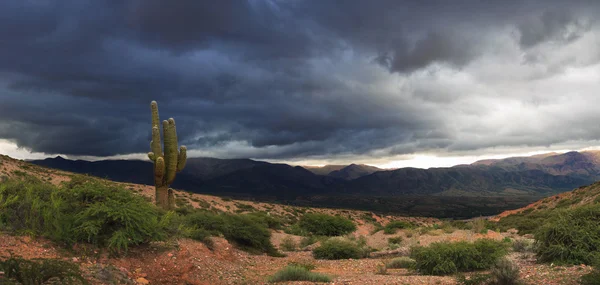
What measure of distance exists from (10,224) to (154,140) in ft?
Answer: 40.6

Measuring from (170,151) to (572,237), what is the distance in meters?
20.6

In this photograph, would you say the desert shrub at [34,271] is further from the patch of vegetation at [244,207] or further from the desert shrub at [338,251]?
the patch of vegetation at [244,207]

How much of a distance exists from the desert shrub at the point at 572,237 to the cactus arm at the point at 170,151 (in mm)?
19396

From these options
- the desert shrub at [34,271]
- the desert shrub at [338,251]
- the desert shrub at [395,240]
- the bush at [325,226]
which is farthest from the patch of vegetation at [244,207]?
the desert shrub at [34,271]

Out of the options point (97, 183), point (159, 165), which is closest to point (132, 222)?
point (97, 183)

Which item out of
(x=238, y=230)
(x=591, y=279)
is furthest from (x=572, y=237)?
(x=238, y=230)

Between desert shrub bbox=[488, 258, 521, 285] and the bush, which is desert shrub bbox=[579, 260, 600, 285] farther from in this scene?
the bush

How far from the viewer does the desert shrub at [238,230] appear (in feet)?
72.6

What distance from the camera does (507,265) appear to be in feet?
37.2

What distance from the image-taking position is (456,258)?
49.6 feet

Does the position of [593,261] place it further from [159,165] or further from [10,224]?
[159,165]

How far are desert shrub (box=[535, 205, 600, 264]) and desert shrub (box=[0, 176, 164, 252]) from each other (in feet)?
45.9

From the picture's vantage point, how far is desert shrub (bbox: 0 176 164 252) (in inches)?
476

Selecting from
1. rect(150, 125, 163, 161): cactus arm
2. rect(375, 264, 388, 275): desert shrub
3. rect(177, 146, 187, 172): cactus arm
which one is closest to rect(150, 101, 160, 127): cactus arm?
rect(150, 125, 163, 161): cactus arm
